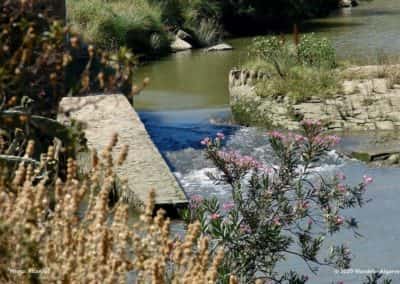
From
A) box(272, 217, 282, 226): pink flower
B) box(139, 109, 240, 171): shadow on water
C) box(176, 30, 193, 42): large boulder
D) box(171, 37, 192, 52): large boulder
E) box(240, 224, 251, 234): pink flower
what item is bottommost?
box(139, 109, 240, 171): shadow on water

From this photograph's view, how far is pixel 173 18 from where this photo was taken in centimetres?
3347

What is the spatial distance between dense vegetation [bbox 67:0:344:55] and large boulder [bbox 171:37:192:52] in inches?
9.8

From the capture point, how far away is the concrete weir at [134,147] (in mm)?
10195

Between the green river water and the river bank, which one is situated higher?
the river bank

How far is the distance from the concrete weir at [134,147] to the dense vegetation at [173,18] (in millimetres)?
8182

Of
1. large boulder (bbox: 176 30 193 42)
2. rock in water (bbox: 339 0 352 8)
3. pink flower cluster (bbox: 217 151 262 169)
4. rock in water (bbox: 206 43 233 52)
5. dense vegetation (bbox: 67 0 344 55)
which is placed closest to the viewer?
pink flower cluster (bbox: 217 151 262 169)

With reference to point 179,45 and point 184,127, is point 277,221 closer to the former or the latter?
point 184,127

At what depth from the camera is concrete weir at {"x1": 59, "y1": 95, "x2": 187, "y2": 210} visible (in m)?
10.2

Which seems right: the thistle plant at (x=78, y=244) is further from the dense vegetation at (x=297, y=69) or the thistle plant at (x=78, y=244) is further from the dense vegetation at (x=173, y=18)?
the dense vegetation at (x=173, y=18)

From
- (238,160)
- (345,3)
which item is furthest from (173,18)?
(238,160)

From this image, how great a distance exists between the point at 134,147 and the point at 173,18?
70.2 feet

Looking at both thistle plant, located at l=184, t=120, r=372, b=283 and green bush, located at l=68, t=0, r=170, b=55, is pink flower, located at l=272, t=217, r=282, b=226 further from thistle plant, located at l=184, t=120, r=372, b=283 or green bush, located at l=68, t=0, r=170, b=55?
green bush, located at l=68, t=0, r=170, b=55

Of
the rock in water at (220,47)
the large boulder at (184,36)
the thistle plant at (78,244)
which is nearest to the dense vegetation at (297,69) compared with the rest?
the rock in water at (220,47)

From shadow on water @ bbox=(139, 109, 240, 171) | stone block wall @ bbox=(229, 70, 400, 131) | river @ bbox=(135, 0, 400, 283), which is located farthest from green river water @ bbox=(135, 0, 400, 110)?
stone block wall @ bbox=(229, 70, 400, 131)
